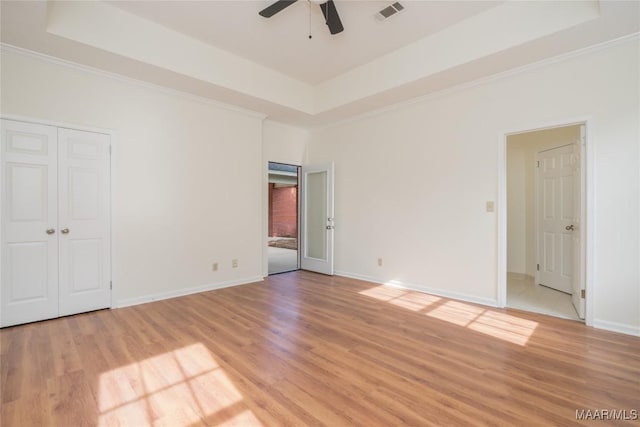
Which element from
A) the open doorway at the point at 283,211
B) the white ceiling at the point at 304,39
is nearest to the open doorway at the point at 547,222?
the white ceiling at the point at 304,39

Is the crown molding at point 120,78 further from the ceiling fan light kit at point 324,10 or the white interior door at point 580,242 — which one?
the white interior door at point 580,242

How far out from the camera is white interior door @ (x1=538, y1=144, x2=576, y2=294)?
4.29 metres

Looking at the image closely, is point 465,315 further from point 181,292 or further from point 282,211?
point 282,211

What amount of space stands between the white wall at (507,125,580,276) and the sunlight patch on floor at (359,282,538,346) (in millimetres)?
2567

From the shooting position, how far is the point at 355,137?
5.46 metres

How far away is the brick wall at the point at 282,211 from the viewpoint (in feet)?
39.6

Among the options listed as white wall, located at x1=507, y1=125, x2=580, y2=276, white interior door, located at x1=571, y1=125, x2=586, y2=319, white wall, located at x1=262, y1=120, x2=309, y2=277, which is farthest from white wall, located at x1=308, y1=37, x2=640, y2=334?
white wall, located at x1=507, y1=125, x2=580, y2=276

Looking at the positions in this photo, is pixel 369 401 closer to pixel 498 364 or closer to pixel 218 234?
pixel 498 364

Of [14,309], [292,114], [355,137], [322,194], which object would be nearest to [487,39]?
[355,137]

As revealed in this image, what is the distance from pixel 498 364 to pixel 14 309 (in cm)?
470

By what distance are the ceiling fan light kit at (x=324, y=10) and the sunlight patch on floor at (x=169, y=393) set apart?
319 centimetres

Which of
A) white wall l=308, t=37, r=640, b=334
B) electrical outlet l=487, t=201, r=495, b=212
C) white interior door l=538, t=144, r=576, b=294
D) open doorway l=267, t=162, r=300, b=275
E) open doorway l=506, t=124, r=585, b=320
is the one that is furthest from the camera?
open doorway l=267, t=162, r=300, b=275

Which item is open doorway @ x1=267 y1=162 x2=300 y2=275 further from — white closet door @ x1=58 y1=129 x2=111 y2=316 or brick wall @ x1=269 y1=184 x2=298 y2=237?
white closet door @ x1=58 y1=129 x2=111 y2=316

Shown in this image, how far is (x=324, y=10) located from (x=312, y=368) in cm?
331
